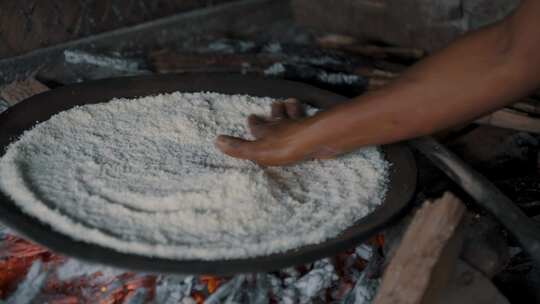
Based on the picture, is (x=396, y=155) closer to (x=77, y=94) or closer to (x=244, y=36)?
(x=77, y=94)

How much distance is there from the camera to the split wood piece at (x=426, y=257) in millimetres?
1423

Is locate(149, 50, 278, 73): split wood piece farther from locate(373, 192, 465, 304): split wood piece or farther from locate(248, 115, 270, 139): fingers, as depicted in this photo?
locate(373, 192, 465, 304): split wood piece

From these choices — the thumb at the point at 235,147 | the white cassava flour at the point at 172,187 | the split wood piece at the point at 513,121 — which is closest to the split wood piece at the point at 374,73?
the split wood piece at the point at 513,121

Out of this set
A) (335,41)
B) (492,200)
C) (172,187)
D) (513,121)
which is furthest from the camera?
(335,41)

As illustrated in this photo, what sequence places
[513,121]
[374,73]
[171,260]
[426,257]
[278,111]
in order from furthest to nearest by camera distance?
[374,73] → [513,121] → [278,111] → [426,257] → [171,260]

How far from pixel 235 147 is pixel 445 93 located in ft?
1.62

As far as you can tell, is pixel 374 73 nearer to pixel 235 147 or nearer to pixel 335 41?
pixel 335 41

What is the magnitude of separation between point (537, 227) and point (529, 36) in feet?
1.88

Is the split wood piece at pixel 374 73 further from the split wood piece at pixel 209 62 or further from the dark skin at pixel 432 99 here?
the dark skin at pixel 432 99

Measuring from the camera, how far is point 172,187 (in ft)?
5.11

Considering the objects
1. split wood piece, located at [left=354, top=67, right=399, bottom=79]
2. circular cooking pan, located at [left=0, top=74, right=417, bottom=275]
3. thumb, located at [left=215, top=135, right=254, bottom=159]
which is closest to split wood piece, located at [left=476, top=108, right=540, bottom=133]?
split wood piece, located at [left=354, top=67, right=399, bottom=79]

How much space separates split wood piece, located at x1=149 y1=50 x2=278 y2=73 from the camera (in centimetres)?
271

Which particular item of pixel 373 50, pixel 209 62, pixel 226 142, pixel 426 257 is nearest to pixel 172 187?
pixel 226 142

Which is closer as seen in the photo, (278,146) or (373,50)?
(278,146)
